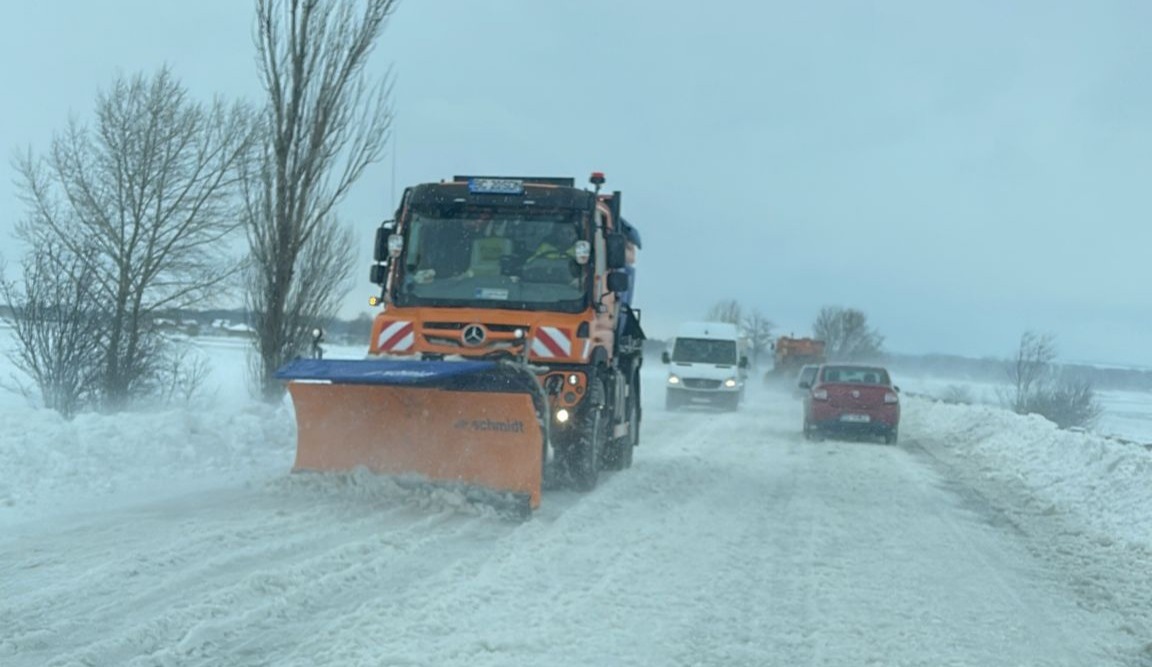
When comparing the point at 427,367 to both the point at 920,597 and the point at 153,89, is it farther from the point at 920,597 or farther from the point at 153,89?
the point at 153,89

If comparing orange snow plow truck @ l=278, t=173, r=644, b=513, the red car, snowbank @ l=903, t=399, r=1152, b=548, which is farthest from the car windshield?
orange snow plow truck @ l=278, t=173, r=644, b=513

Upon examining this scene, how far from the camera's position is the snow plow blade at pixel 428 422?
9156mm

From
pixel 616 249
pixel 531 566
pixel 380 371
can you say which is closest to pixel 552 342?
pixel 616 249

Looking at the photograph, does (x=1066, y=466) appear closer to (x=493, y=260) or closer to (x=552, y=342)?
(x=552, y=342)

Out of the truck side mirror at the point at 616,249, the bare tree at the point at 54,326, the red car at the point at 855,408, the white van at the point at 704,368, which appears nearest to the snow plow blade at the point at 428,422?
the truck side mirror at the point at 616,249

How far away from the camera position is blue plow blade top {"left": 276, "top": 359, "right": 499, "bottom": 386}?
8.75m

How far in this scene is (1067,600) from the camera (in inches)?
280

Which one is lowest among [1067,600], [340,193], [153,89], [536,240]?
[1067,600]

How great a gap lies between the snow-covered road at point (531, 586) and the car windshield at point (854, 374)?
11058 millimetres

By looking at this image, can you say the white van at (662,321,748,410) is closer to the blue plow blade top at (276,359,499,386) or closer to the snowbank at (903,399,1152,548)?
A: the snowbank at (903,399,1152,548)

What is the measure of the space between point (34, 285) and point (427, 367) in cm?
1062

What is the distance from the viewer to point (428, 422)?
31.7 feet

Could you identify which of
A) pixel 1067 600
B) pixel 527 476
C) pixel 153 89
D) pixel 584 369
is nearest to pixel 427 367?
pixel 527 476

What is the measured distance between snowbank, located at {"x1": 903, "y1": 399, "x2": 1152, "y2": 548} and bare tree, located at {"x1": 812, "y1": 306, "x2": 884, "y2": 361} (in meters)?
66.7
